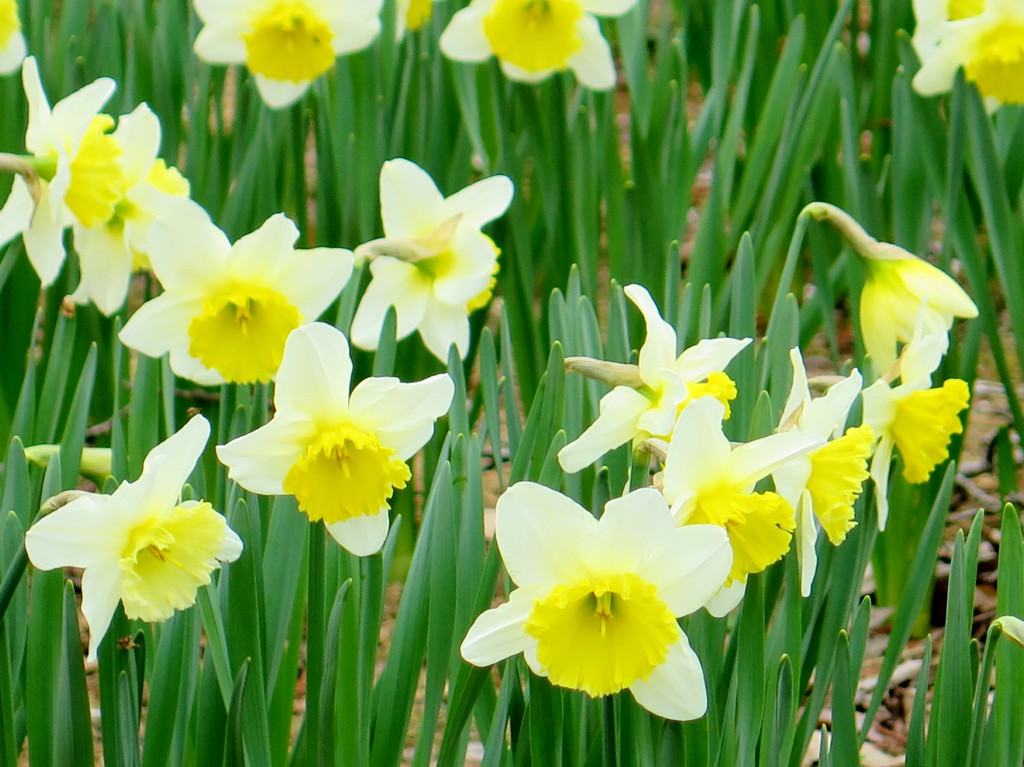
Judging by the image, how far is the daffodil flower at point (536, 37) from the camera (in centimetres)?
215

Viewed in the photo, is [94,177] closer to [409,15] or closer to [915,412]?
[915,412]

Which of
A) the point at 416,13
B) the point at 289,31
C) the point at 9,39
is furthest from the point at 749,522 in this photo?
the point at 416,13

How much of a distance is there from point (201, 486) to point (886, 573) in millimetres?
1197

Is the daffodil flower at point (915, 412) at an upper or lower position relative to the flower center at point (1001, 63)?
lower

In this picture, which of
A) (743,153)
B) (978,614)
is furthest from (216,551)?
(743,153)

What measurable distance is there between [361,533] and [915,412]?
59 cm

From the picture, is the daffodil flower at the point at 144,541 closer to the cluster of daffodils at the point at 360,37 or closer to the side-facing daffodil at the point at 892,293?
the side-facing daffodil at the point at 892,293

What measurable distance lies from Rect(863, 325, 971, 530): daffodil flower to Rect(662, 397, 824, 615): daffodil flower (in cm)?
30

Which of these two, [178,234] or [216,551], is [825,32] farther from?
[216,551]

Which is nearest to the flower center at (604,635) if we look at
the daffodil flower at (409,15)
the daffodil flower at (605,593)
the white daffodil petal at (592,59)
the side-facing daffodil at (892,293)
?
the daffodil flower at (605,593)

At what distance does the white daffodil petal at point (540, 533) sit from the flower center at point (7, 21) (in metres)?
1.48

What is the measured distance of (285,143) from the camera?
2.32m

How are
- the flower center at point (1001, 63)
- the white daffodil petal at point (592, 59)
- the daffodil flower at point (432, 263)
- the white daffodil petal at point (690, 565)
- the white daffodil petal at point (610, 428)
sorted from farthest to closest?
the white daffodil petal at point (592, 59), the flower center at point (1001, 63), the daffodil flower at point (432, 263), the white daffodil petal at point (610, 428), the white daffodil petal at point (690, 565)

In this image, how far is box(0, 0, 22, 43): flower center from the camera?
203 centimetres
